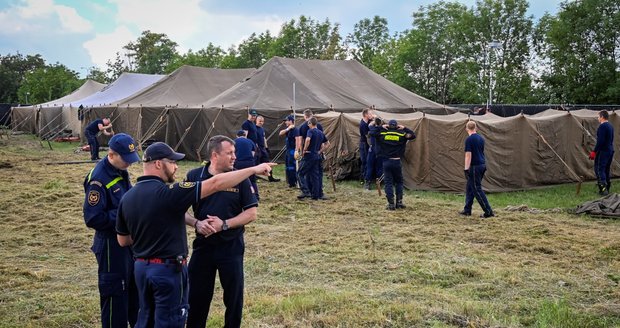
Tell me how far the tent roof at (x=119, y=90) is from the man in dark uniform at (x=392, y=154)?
22948 mm

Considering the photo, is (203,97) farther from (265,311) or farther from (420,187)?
(265,311)

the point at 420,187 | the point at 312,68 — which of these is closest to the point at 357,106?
the point at 312,68

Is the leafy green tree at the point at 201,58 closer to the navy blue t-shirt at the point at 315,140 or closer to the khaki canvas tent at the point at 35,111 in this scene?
the khaki canvas tent at the point at 35,111

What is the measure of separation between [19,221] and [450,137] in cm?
912

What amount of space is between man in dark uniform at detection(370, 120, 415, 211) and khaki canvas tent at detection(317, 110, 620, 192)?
2.82m

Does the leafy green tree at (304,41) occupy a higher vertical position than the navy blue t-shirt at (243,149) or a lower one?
higher

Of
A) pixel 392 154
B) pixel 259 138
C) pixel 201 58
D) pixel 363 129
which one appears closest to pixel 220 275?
pixel 392 154

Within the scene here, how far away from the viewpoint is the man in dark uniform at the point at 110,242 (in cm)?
465

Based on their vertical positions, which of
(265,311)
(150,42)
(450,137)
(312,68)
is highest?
(150,42)

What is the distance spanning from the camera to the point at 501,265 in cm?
754

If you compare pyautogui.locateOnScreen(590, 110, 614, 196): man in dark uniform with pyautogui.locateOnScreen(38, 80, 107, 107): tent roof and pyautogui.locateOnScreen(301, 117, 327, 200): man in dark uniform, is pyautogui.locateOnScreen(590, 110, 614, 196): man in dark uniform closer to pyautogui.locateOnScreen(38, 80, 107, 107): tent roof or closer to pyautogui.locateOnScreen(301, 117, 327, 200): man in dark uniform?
pyautogui.locateOnScreen(301, 117, 327, 200): man in dark uniform

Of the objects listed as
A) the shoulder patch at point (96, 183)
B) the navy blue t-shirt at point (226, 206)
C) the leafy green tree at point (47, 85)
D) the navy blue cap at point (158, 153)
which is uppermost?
the leafy green tree at point (47, 85)

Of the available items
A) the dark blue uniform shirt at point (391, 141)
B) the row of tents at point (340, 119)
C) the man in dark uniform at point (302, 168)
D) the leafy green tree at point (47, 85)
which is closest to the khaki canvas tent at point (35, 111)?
the row of tents at point (340, 119)

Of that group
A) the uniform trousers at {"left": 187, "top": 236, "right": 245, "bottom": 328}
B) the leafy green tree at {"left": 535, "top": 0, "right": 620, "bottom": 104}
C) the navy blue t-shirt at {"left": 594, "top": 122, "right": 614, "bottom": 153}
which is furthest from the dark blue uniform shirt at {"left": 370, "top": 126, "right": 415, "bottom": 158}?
the leafy green tree at {"left": 535, "top": 0, "right": 620, "bottom": 104}
